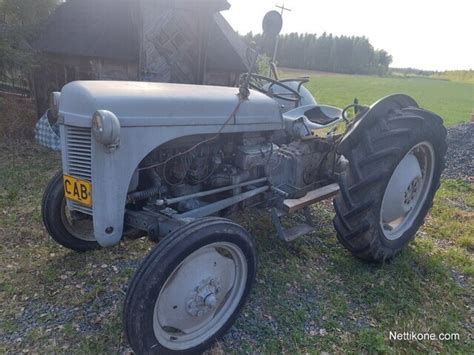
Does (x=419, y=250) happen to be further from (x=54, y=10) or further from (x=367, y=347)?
(x=54, y=10)

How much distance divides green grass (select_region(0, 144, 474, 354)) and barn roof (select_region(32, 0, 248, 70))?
3.03m

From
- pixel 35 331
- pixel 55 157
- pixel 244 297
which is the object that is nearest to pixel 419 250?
pixel 244 297

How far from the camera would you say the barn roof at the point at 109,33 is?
570cm

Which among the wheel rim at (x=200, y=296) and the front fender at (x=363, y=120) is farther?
the front fender at (x=363, y=120)

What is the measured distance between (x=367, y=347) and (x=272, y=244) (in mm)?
1234

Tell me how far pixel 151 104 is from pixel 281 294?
64.3 inches

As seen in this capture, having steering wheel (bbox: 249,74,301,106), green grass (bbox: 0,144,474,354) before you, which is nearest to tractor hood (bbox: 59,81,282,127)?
steering wheel (bbox: 249,74,301,106)

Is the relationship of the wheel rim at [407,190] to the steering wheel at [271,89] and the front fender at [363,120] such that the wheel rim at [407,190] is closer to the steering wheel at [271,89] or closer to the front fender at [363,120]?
the front fender at [363,120]

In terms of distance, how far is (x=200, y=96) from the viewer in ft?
7.70

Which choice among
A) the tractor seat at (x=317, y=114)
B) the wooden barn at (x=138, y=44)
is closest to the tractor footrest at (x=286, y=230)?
the tractor seat at (x=317, y=114)

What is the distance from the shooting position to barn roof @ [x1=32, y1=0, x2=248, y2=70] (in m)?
5.70

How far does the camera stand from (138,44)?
18.3 feet

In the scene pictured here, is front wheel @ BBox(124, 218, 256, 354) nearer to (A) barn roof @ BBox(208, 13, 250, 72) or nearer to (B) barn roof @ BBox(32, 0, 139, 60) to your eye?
(B) barn roof @ BBox(32, 0, 139, 60)

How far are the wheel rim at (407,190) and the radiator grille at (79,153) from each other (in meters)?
2.20
